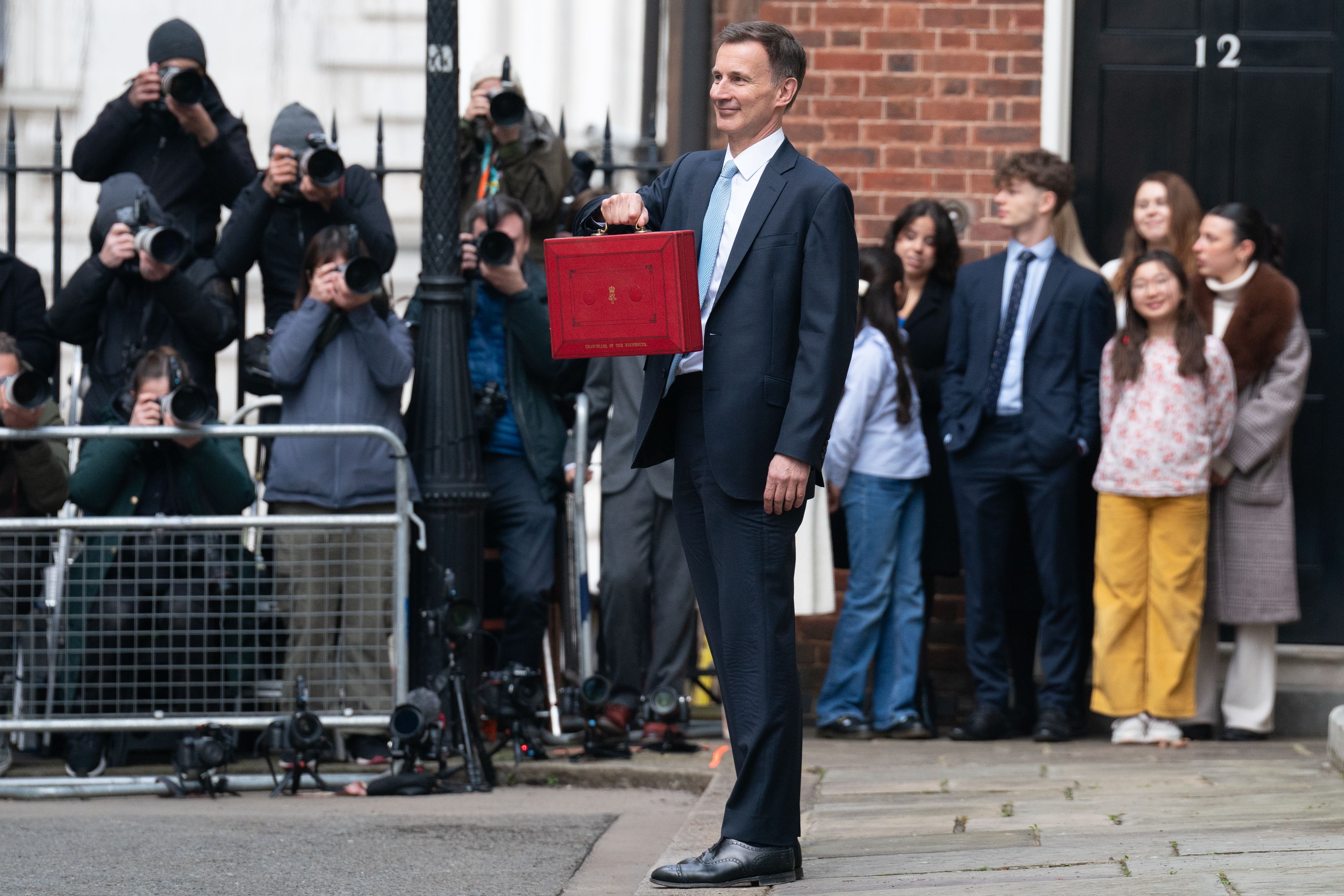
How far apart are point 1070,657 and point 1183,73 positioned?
2.52 m

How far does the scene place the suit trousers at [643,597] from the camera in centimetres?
628

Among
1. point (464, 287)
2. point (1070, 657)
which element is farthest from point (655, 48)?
point (1070, 657)

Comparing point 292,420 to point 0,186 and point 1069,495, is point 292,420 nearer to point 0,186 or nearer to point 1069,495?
point 1069,495

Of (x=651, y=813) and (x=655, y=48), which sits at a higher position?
(x=655, y=48)

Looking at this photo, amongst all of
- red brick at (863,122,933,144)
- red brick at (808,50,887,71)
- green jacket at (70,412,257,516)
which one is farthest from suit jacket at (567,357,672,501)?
red brick at (808,50,887,71)

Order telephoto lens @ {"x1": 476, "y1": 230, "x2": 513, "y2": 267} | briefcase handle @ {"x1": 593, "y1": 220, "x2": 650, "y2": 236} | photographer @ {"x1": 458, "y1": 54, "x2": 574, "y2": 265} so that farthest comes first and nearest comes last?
photographer @ {"x1": 458, "y1": 54, "x2": 574, "y2": 265}, telephoto lens @ {"x1": 476, "y1": 230, "x2": 513, "y2": 267}, briefcase handle @ {"x1": 593, "y1": 220, "x2": 650, "y2": 236}

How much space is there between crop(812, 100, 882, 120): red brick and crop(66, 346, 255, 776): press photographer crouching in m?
2.87

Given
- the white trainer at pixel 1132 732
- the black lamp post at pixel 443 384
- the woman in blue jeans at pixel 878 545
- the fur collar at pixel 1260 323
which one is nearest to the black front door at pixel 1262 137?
the fur collar at pixel 1260 323

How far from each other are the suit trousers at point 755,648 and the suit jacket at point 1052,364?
8.48 ft

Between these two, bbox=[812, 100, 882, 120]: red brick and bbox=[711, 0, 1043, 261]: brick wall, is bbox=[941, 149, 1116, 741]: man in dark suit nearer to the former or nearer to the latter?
bbox=[711, 0, 1043, 261]: brick wall

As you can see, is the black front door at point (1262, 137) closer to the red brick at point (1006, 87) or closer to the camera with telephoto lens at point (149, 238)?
the red brick at point (1006, 87)

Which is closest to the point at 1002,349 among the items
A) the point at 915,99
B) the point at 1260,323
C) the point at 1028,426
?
the point at 1028,426

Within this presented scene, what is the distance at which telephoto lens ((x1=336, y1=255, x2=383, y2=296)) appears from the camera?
5.75 m

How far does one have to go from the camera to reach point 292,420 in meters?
5.96
